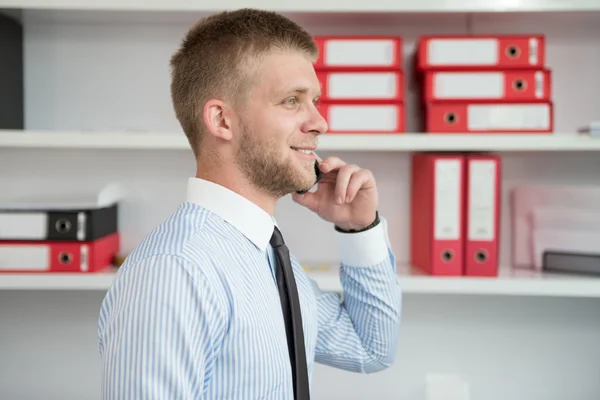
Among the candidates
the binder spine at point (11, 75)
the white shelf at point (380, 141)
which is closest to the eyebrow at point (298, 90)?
the white shelf at point (380, 141)

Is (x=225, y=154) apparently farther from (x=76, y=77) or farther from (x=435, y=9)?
(x=76, y=77)

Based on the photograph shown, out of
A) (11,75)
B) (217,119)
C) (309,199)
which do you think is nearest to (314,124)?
(217,119)

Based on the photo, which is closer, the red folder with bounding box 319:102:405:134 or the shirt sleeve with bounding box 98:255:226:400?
the shirt sleeve with bounding box 98:255:226:400

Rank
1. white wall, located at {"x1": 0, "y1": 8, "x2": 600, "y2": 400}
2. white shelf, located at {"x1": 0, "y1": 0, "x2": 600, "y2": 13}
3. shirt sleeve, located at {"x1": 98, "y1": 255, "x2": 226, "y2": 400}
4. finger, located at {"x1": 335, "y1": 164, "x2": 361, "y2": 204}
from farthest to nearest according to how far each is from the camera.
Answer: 1. white wall, located at {"x1": 0, "y1": 8, "x2": 600, "y2": 400}
2. white shelf, located at {"x1": 0, "y1": 0, "x2": 600, "y2": 13}
3. finger, located at {"x1": 335, "y1": 164, "x2": 361, "y2": 204}
4. shirt sleeve, located at {"x1": 98, "y1": 255, "x2": 226, "y2": 400}

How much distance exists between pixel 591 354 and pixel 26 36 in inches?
76.7

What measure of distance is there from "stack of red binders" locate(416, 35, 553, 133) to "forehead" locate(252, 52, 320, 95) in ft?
2.24

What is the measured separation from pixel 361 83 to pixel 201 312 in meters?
0.94

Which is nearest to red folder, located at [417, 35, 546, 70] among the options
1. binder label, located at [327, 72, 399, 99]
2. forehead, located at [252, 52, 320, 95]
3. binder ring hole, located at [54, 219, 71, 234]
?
binder label, located at [327, 72, 399, 99]

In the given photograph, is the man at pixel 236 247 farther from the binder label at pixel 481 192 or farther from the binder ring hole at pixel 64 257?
the binder ring hole at pixel 64 257

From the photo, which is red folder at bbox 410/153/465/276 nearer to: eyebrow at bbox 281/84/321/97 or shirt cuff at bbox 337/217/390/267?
shirt cuff at bbox 337/217/390/267

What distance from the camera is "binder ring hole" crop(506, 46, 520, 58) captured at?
60.0 inches

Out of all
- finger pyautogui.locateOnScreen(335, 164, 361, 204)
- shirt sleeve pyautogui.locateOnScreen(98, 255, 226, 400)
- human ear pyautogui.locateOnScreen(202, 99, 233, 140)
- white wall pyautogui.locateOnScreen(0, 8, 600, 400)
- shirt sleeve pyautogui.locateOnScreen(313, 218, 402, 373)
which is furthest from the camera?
white wall pyautogui.locateOnScreen(0, 8, 600, 400)

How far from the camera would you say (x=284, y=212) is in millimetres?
1869

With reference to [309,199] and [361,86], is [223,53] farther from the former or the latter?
[361,86]
